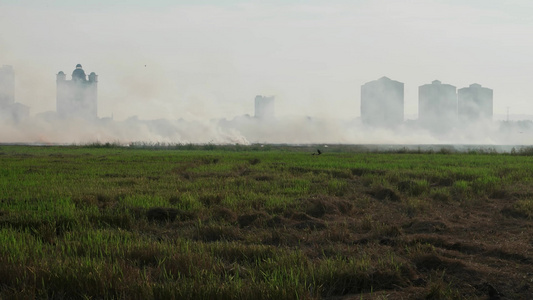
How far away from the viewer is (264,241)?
6.94 metres

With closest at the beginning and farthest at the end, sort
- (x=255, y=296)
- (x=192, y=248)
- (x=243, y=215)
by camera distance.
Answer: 1. (x=255, y=296)
2. (x=192, y=248)
3. (x=243, y=215)

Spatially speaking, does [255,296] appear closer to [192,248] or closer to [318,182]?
[192,248]

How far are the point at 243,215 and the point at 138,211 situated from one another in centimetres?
195

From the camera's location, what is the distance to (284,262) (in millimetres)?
5289

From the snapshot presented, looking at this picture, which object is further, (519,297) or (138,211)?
(138,211)

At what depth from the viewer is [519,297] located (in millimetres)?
4570

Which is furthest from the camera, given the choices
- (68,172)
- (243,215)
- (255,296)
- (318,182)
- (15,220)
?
(68,172)

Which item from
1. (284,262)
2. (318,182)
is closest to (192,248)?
(284,262)

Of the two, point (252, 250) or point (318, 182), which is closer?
point (252, 250)

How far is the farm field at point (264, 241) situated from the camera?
15.2 feet

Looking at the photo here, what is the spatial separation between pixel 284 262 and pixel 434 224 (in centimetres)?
376

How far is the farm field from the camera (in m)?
4.63

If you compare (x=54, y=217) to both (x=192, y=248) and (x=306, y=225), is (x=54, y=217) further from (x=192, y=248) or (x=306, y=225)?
(x=306, y=225)

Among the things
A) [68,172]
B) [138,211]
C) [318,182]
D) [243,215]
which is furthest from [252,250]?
[68,172]
